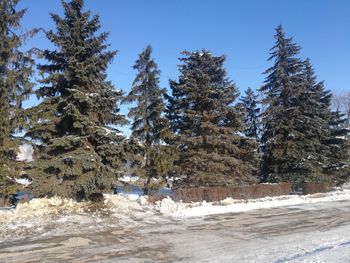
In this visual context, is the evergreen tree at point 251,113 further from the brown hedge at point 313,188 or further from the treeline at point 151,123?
the brown hedge at point 313,188

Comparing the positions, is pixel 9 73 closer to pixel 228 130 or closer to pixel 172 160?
pixel 172 160

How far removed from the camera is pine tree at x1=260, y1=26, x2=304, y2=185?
2973 cm

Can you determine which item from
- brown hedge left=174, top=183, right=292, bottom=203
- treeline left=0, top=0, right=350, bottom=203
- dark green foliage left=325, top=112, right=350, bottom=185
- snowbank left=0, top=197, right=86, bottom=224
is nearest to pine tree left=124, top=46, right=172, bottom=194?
treeline left=0, top=0, right=350, bottom=203

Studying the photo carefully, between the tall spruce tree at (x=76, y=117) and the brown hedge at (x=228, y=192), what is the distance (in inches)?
170

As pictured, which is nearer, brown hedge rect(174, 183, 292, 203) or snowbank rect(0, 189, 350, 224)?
snowbank rect(0, 189, 350, 224)

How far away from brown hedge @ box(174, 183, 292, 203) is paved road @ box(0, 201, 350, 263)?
4.09 m

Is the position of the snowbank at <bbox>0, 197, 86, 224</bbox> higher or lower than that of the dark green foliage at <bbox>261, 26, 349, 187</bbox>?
lower

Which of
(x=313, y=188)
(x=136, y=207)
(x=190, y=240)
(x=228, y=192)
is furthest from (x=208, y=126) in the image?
(x=190, y=240)

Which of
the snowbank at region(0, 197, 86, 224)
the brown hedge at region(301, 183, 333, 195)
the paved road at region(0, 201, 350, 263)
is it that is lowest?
the paved road at region(0, 201, 350, 263)

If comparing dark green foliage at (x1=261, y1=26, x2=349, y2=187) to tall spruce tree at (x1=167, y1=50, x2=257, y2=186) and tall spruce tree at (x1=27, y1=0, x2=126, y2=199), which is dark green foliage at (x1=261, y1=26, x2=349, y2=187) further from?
tall spruce tree at (x1=27, y1=0, x2=126, y2=199)

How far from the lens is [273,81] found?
32188 mm

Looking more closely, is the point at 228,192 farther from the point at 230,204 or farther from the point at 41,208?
A: the point at 41,208

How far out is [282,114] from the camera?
30.8m

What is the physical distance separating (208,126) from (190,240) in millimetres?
12648
